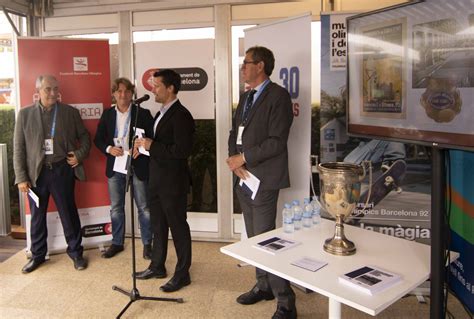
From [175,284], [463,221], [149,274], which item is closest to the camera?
[463,221]

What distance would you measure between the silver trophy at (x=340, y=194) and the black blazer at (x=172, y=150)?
1416mm

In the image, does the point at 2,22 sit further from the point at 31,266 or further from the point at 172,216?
the point at 172,216

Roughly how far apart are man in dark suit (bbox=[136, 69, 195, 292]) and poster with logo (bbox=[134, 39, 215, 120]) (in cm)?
107

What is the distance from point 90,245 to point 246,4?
2.81m

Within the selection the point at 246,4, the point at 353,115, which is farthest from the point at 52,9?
the point at 353,115

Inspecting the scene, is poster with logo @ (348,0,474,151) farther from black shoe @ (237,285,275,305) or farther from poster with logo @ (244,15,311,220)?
black shoe @ (237,285,275,305)

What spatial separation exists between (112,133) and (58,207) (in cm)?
80

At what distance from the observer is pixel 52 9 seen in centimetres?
432

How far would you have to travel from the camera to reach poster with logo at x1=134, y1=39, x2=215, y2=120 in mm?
4113

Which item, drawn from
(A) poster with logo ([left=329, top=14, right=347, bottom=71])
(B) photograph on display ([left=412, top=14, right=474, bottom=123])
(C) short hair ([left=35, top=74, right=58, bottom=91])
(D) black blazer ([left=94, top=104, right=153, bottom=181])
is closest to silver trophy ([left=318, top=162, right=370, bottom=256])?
(B) photograph on display ([left=412, top=14, right=474, bottom=123])

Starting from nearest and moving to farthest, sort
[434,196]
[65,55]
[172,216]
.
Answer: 1. [434,196]
2. [172,216]
3. [65,55]

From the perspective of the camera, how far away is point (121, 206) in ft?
13.1

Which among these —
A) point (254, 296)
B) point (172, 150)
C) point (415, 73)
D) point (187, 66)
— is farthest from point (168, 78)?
point (415, 73)

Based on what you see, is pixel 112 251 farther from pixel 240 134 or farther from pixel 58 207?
pixel 240 134
